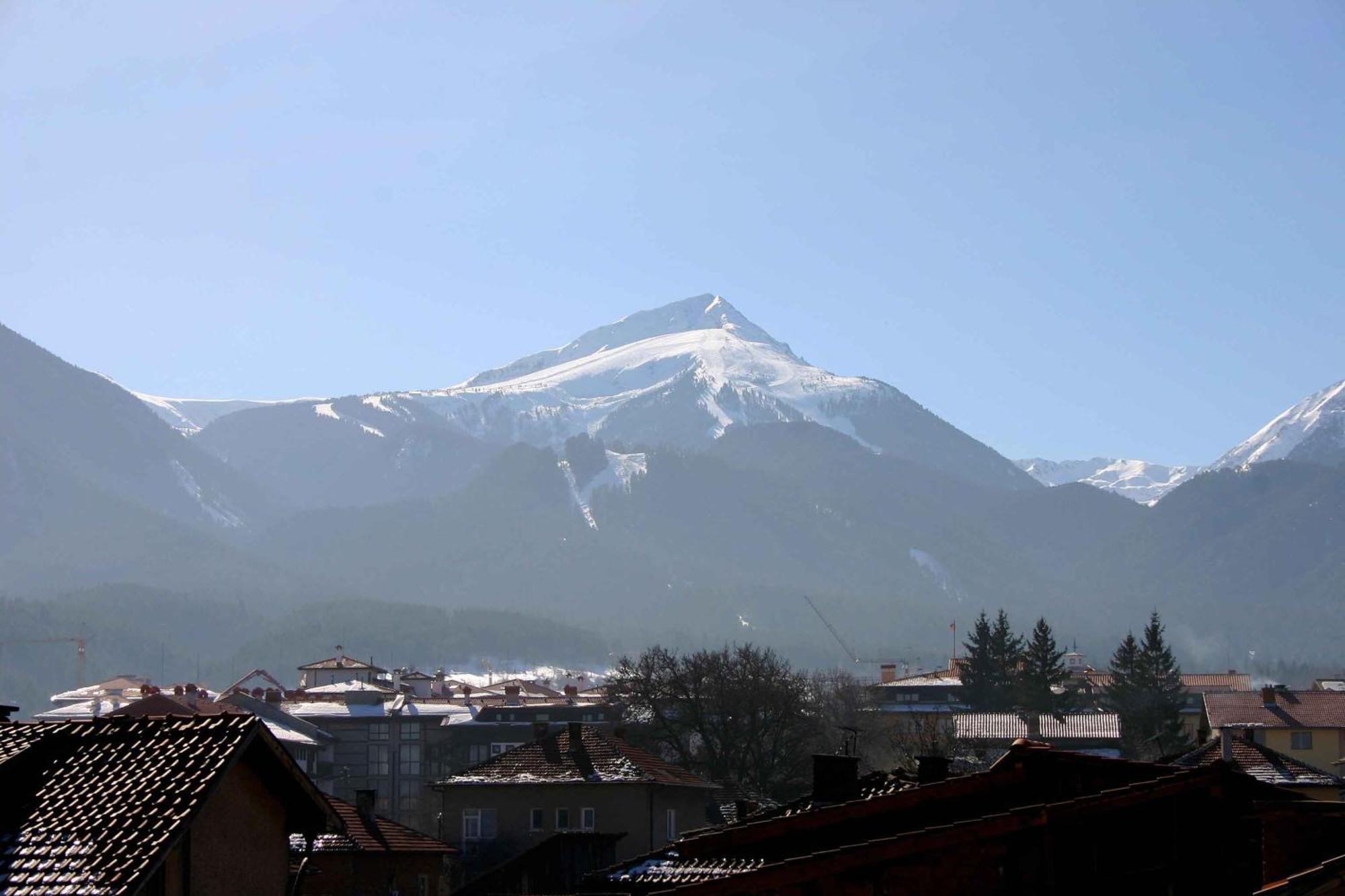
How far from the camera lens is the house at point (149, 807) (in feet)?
59.7

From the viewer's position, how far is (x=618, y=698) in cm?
9656

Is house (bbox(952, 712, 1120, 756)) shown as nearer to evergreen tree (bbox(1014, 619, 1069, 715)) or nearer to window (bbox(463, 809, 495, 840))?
evergreen tree (bbox(1014, 619, 1069, 715))

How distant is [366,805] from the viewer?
2066 inches

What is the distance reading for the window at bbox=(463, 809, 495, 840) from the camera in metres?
63.5

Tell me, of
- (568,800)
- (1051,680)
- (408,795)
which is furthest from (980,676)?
(568,800)

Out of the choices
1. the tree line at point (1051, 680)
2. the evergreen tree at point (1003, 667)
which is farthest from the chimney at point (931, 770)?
the evergreen tree at point (1003, 667)

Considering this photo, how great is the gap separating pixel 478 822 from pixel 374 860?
58.3ft

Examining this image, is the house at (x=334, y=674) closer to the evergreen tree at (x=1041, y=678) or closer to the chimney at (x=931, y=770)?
the evergreen tree at (x=1041, y=678)

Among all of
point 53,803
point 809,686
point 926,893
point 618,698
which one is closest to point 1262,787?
point 926,893

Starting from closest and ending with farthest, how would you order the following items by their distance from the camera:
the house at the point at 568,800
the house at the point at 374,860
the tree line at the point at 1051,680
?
the house at the point at 374,860 → the house at the point at 568,800 → the tree line at the point at 1051,680

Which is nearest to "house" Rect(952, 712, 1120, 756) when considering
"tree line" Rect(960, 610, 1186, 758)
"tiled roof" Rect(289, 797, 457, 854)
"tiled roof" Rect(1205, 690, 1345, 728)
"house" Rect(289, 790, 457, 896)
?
"tree line" Rect(960, 610, 1186, 758)

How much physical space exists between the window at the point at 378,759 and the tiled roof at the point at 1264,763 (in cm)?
7640

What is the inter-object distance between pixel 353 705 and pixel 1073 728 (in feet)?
170

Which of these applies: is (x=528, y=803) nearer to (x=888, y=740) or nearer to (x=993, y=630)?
(x=888, y=740)
